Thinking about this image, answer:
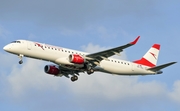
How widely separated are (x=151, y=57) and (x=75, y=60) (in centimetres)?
1643

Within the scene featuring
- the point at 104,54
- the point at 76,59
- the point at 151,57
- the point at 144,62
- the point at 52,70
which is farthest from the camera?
the point at 151,57

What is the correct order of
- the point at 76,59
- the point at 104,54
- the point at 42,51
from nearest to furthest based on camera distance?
the point at 42,51, the point at 76,59, the point at 104,54

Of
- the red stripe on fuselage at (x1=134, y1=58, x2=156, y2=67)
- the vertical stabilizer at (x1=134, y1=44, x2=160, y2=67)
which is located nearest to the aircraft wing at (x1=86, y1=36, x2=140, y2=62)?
the red stripe on fuselage at (x1=134, y1=58, x2=156, y2=67)

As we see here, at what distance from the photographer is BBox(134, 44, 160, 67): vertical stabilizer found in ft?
278

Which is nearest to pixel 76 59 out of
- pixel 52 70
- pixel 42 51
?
pixel 42 51

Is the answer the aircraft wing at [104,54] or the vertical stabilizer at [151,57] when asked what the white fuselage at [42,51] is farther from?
the vertical stabilizer at [151,57]

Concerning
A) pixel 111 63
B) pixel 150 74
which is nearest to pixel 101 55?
pixel 111 63

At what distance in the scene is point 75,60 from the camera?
74750mm

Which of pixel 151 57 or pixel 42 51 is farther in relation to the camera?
pixel 151 57

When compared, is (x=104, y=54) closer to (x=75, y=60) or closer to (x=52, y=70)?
(x=75, y=60)

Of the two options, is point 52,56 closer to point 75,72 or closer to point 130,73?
point 75,72

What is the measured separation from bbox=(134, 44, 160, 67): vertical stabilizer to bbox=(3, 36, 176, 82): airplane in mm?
1211

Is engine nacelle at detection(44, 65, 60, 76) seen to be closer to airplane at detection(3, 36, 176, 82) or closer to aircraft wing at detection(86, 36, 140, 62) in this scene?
airplane at detection(3, 36, 176, 82)

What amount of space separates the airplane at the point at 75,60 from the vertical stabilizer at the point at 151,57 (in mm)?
1211
